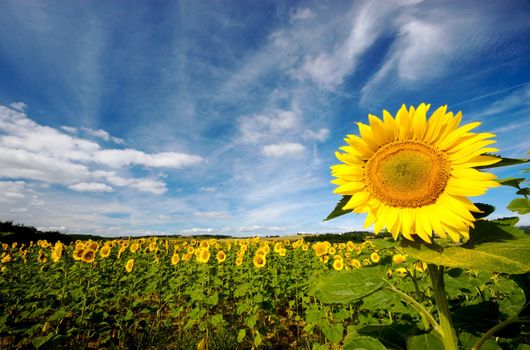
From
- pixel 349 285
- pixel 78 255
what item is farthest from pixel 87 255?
pixel 349 285

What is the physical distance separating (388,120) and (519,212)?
1.02 meters

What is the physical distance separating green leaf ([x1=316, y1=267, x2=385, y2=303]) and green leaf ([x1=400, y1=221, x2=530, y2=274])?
33 cm

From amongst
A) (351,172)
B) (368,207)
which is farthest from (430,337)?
(351,172)

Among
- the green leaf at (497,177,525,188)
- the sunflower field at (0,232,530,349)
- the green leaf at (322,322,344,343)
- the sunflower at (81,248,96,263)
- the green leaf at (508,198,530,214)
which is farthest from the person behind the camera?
the sunflower at (81,248,96,263)

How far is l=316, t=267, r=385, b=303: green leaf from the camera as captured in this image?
56.4 inches

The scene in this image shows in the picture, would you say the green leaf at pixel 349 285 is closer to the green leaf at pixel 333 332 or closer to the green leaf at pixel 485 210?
the green leaf at pixel 485 210

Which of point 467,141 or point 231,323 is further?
point 231,323

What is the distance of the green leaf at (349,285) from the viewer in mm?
1432

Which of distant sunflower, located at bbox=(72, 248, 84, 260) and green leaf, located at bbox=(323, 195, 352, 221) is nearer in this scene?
green leaf, located at bbox=(323, 195, 352, 221)

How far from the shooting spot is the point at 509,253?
997mm

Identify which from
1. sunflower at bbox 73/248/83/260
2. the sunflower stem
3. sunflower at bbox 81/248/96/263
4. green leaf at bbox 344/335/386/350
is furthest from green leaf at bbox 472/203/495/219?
sunflower at bbox 73/248/83/260

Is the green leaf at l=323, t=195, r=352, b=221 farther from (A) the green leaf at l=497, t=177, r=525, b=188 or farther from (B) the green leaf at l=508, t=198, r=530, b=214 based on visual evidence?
(B) the green leaf at l=508, t=198, r=530, b=214

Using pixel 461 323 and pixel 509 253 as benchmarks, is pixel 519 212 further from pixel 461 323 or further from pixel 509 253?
pixel 509 253

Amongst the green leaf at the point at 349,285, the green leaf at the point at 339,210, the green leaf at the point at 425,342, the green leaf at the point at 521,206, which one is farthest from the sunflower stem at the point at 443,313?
the green leaf at the point at 521,206
